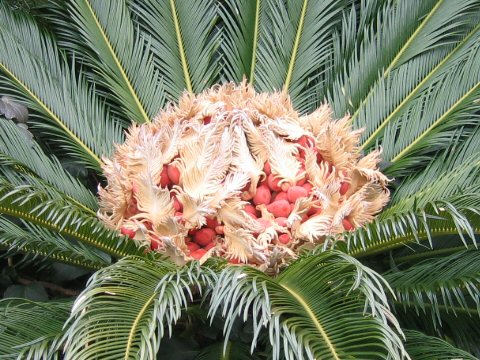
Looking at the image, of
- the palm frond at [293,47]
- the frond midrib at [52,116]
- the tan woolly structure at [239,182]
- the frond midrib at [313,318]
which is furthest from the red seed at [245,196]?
the palm frond at [293,47]

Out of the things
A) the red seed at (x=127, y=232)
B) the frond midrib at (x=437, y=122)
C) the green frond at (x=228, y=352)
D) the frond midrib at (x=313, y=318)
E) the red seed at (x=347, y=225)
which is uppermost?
the frond midrib at (x=437, y=122)

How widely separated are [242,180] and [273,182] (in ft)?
0.32

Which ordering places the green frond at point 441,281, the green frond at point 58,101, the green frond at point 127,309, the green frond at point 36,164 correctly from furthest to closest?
the green frond at point 58,101
the green frond at point 36,164
the green frond at point 441,281
the green frond at point 127,309

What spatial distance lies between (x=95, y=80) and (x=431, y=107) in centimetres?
120

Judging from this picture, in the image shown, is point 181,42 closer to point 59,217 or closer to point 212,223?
point 212,223

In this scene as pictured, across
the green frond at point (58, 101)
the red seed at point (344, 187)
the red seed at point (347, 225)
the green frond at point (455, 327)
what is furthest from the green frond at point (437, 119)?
the green frond at point (58, 101)

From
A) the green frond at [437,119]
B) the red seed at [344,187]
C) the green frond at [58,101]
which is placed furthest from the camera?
the green frond at [58,101]

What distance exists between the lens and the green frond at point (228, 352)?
1880 millimetres

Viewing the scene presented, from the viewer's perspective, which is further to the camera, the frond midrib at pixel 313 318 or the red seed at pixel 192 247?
the red seed at pixel 192 247

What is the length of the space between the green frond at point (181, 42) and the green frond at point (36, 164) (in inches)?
23.3

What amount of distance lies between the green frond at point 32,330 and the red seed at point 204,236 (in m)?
0.38

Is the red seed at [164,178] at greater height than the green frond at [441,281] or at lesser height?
greater

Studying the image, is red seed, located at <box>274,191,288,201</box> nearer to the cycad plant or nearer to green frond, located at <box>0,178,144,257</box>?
the cycad plant

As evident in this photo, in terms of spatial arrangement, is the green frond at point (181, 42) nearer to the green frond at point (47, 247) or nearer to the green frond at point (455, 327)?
the green frond at point (47, 247)
